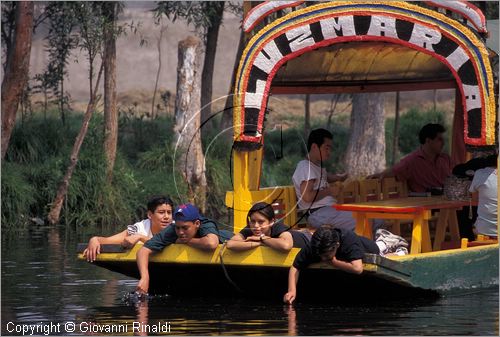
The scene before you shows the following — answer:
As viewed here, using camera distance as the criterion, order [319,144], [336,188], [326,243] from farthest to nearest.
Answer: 1. [336,188]
2. [319,144]
3. [326,243]

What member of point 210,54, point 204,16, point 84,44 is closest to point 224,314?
point 84,44

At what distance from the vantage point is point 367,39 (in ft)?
48.2

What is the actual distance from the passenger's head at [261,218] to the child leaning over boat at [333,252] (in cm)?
46

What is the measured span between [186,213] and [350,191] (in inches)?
149

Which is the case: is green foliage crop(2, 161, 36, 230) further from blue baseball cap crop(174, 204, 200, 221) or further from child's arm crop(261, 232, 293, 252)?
child's arm crop(261, 232, 293, 252)

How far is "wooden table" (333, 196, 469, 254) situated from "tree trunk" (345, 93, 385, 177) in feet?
39.7

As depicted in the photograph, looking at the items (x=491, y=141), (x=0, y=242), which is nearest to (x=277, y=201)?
(x=491, y=141)

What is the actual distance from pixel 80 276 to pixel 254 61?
377cm

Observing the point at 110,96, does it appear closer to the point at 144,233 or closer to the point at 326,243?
the point at 144,233

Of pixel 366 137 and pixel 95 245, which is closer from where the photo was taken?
pixel 95 245

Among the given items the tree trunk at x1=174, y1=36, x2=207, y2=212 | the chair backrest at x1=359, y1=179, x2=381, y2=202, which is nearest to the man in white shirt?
the chair backrest at x1=359, y1=179, x2=381, y2=202

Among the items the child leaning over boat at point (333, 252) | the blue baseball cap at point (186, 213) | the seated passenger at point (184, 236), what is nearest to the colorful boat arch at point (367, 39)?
the seated passenger at point (184, 236)

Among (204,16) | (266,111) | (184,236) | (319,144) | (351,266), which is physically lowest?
(351,266)

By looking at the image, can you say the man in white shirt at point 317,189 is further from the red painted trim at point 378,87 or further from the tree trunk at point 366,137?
the tree trunk at point 366,137
